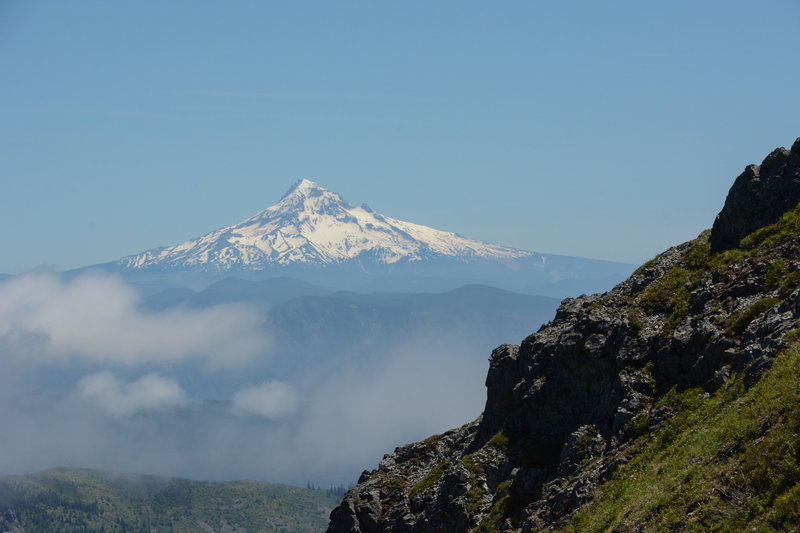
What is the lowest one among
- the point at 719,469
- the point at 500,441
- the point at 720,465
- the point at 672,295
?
the point at 500,441

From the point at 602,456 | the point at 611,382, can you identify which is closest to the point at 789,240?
the point at 611,382

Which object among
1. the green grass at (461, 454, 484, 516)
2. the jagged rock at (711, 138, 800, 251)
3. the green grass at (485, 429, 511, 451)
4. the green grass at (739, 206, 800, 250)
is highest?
the jagged rock at (711, 138, 800, 251)

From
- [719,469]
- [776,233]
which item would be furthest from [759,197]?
[719,469]

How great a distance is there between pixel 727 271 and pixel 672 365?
1002 cm

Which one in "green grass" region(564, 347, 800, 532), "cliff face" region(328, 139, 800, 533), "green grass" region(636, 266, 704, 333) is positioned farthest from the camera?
"green grass" region(636, 266, 704, 333)

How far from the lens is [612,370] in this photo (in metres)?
51.9

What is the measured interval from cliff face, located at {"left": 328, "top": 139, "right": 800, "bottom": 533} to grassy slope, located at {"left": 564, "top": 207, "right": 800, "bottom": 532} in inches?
34.7

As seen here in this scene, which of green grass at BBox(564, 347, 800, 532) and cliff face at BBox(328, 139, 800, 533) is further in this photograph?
cliff face at BBox(328, 139, 800, 533)

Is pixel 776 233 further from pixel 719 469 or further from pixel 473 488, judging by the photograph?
→ pixel 473 488

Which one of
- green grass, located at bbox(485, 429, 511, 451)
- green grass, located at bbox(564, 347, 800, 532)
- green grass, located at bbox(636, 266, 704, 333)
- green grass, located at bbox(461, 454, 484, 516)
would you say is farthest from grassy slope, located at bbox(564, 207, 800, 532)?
green grass, located at bbox(485, 429, 511, 451)

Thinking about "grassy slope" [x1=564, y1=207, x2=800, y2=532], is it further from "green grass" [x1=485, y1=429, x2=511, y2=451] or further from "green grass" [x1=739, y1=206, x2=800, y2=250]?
"green grass" [x1=485, y1=429, x2=511, y2=451]

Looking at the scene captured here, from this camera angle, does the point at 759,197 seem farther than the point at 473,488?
No

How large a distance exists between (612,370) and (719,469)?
2087cm

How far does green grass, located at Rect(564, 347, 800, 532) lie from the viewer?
89.7 ft
